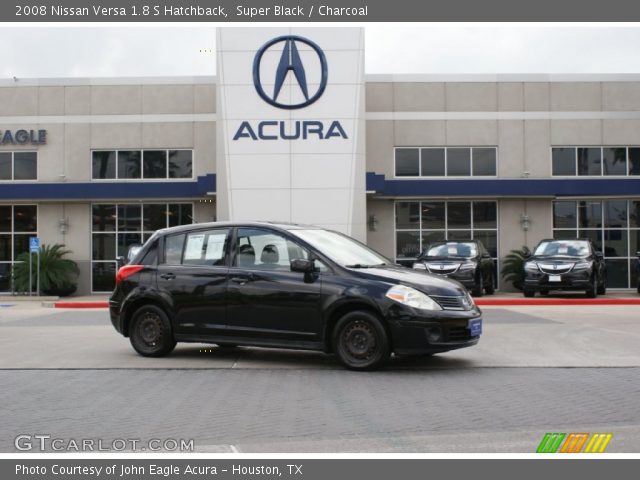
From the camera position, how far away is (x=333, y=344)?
9539mm

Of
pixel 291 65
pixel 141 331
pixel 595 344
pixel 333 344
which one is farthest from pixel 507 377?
pixel 291 65

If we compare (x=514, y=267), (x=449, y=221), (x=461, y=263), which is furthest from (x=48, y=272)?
(x=514, y=267)

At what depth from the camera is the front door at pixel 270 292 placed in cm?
963

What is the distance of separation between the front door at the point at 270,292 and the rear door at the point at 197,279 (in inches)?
6.6

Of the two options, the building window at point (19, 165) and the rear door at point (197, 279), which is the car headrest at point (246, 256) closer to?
the rear door at point (197, 279)

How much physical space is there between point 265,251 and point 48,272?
63.3ft

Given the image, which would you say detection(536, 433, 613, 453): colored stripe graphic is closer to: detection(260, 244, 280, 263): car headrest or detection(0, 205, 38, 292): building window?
detection(260, 244, 280, 263): car headrest

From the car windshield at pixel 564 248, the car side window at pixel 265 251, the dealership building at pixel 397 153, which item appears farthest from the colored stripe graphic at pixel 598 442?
the dealership building at pixel 397 153

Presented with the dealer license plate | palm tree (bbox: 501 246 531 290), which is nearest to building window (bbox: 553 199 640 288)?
palm tree (bbox: 501 246 531 290)

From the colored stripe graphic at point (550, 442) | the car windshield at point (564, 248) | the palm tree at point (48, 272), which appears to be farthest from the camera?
the palm tree at point (48, 272)

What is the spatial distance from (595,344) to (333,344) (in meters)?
4.61

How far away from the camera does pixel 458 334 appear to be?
9.30 meters

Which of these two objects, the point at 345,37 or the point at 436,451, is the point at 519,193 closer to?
the point at 345,37

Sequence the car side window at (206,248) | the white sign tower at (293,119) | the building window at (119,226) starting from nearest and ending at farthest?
the car side window at (206,248)
the white sign tower at (293,119)
the building window at (119,226)
